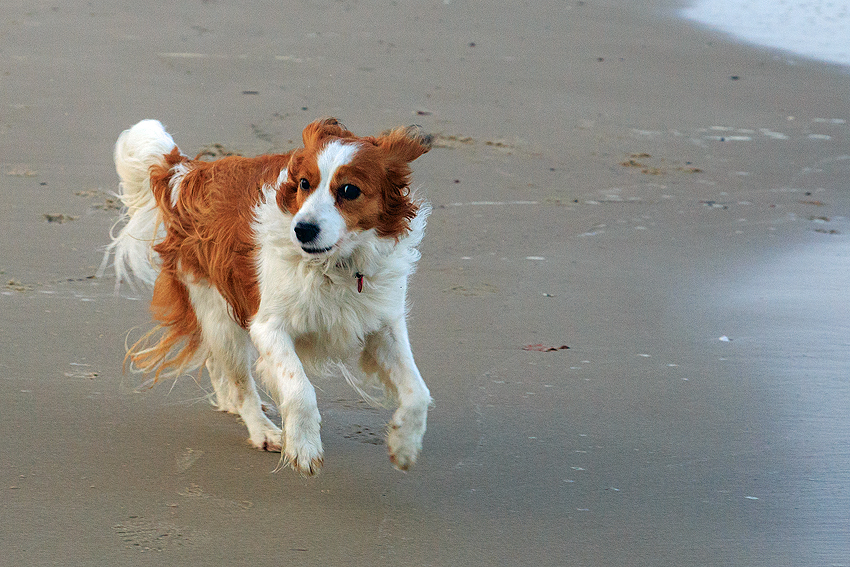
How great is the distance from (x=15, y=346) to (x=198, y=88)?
455 centimetres

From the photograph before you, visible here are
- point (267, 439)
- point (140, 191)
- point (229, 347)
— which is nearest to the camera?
point (267, 439)

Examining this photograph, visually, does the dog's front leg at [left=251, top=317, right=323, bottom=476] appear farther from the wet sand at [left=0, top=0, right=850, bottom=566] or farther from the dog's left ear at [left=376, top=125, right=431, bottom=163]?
the dog's left ear at [left=376, top=125, right=431, bottom=163]

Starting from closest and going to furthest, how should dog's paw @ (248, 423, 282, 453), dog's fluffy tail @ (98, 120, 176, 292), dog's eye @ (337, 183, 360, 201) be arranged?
dog's eye @ (337, 183, 360, 201) → dog's paw @ (248, 423, 282, 453) → dog's fluffy tail @ (98, 120, 176, 292)

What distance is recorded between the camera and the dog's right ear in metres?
3.62

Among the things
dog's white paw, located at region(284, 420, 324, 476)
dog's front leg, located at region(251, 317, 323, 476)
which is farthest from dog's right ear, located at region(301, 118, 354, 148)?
dog's white paw, located at region(284, 420, 324, 476)

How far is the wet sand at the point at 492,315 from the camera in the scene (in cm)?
335

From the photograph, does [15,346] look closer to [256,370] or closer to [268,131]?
[256,370]

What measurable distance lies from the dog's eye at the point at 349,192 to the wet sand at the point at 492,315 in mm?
1025

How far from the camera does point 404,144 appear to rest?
3.61 meters

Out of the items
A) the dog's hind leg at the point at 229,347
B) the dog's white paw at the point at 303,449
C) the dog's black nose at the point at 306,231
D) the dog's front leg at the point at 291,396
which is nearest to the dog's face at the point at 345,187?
the dog's black nose at the point at 306,231

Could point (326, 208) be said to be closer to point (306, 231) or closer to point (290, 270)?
point (306, 231)

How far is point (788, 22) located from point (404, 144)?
12192 millimetres

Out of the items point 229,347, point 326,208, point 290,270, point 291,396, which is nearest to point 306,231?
point 326,208

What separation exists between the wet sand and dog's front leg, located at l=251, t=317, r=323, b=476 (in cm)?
18
